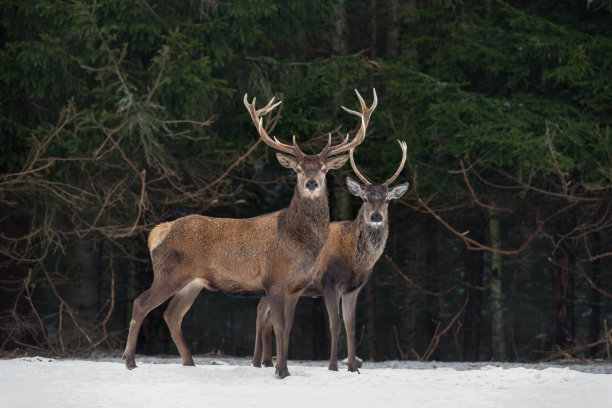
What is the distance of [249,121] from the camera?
16.0 m

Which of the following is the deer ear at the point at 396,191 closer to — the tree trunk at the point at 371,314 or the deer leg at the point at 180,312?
the deer leg at the point at 180,312

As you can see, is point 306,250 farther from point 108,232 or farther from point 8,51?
point 8,51

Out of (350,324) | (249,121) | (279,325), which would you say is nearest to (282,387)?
(279,325)

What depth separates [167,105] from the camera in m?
15.1

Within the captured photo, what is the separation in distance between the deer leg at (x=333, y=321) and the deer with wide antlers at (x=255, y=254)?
59cm

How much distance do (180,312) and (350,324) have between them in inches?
72.9

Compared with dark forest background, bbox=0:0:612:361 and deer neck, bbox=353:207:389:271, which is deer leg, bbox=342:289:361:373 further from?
dark forest background, bbox=0:0:612:361

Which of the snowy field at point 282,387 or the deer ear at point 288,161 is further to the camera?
the deer ear at point 288,161

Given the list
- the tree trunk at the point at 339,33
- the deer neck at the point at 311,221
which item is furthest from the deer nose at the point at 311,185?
the tree trunk at the point at 339,33

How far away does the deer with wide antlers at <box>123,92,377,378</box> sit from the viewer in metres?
9.27

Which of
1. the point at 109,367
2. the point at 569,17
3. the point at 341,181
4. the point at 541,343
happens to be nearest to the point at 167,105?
the point at 341,181

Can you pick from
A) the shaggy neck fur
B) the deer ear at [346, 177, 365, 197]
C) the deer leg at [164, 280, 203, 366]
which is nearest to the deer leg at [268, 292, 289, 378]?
the shaggy neck fur

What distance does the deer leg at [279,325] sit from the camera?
9.12m

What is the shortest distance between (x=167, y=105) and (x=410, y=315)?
9.34 m
